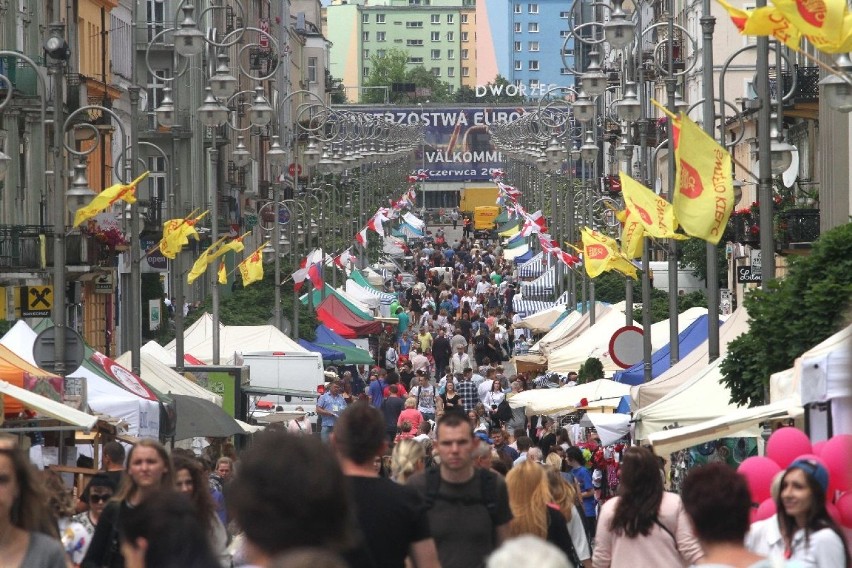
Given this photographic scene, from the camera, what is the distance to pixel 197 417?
25125mm

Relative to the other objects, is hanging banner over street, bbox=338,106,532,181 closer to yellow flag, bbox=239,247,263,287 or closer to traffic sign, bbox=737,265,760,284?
yellow flag, bbox=239,247,263,287

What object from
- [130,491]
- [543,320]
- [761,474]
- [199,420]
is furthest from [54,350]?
[543,320]

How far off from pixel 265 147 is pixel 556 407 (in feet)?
206

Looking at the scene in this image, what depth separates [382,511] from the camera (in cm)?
746

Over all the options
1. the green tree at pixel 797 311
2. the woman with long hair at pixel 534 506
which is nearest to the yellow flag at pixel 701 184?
the green tree at pixel 797 311

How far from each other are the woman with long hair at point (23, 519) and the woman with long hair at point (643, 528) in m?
2.76

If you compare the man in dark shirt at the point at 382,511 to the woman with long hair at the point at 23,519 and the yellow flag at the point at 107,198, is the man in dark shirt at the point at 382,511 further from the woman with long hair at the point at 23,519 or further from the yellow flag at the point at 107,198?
the yellow flag at the point at 107,198

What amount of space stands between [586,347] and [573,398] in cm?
902

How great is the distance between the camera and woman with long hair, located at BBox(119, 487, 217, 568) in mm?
5879

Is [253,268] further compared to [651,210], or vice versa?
[253,268]

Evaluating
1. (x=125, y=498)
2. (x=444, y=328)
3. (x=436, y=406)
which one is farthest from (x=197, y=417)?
(x=444, y=328)

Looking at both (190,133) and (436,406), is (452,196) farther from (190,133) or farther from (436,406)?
(436,406)

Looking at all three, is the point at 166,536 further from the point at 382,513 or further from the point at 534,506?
the point at 534,506

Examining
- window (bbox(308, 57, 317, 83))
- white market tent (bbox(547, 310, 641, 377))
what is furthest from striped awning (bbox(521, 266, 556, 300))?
window (bbox(308, 57, 317, 83))
